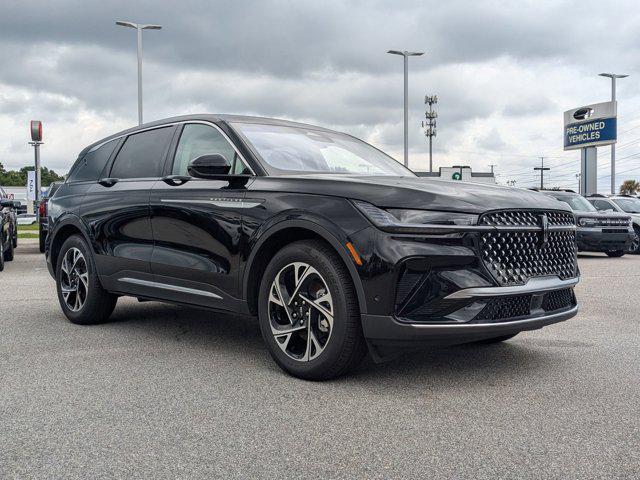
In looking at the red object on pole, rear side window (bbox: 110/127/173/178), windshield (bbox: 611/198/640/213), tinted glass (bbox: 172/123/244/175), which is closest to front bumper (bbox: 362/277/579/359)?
tinted glass (bbox: 172/123/244/175)

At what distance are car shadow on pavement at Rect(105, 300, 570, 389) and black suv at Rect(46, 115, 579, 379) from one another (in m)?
0.25

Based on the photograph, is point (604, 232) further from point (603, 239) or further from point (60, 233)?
point (60, 233)

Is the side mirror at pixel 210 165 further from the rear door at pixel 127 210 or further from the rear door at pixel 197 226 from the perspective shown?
the rear door at pixel 127 210

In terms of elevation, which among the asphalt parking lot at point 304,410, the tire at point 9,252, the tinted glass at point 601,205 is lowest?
the asphalt parking lot at point 304,410

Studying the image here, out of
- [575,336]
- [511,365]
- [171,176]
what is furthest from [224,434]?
[575,336]

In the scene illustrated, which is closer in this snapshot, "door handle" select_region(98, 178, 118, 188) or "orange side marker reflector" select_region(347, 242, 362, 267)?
"orange side marker reflector" select_region(347, 242, 362, 267)

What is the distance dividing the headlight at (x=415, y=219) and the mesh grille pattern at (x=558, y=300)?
830mm

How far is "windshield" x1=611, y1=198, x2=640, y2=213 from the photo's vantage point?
798 inches

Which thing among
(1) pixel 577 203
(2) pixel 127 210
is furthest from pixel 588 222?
(2) pixel 127 210

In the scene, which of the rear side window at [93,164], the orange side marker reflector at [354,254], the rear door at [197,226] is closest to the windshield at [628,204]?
the rear side window at [93,164]

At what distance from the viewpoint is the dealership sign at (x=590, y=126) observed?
43719 mm

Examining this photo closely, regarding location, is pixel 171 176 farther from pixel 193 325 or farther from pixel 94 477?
pixel 94 477

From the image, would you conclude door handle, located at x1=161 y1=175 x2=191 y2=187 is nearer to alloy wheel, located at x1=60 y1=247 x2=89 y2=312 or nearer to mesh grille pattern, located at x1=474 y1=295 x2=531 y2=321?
alloy wheel, located at x1=60 y1=247 x2=89 y2=312

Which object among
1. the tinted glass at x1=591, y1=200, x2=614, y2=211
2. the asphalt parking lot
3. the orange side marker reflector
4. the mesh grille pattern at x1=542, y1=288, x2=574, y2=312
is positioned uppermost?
the tinted glass at x1=591, y1=200, x2=614, y2=211
